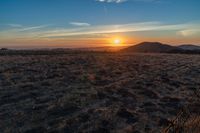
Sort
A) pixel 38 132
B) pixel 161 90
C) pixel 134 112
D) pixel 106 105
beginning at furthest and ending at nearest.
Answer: pixel 161 90 → pixel 106 105 → pixel 134 112 → pixel 38 132

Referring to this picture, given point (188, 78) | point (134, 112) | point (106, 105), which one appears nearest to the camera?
point (134, 112)

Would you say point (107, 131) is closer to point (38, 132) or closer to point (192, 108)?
point (38, 132)

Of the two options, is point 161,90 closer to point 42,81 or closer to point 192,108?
point 192,108

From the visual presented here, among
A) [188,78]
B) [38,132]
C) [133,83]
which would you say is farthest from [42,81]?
[188,78]

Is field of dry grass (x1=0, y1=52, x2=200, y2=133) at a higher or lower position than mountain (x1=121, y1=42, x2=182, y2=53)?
higher

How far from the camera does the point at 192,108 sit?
1112cm

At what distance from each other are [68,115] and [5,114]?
220 centimetres

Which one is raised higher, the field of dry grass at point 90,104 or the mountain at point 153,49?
the field of dry grass at point 90,104

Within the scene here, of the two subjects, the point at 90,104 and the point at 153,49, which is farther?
the point at 153,49

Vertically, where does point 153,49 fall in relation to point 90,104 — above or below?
below

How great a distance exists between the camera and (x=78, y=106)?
10812 millimetres

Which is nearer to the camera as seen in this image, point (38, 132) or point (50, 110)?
point (38, 132)

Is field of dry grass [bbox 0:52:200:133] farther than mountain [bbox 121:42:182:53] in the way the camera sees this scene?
No

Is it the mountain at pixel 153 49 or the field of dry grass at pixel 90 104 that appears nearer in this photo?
the field of dry grass at pixel 90 104
